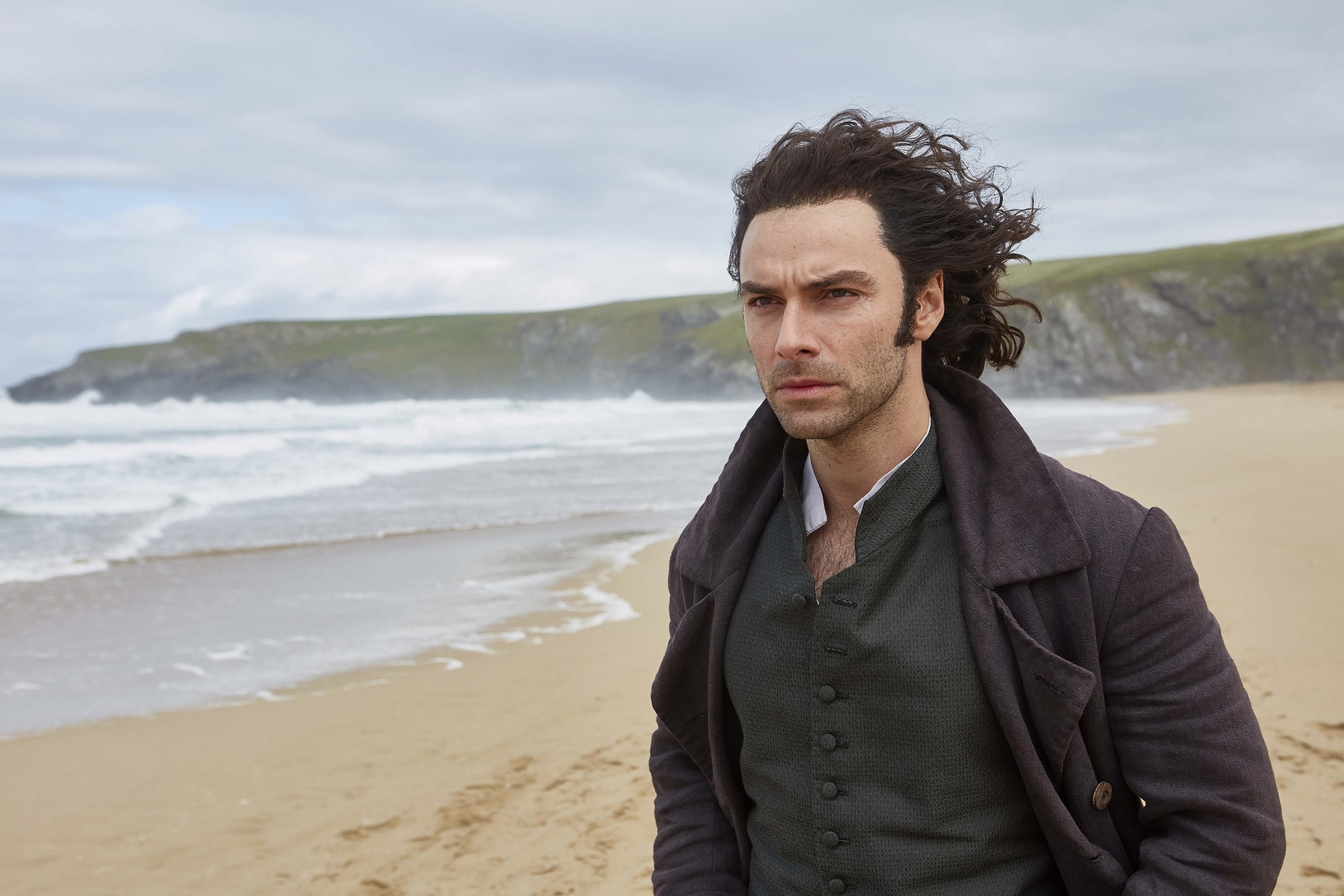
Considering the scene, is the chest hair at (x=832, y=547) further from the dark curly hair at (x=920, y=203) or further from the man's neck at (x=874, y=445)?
the dark curly hair at (x=920, y=203)

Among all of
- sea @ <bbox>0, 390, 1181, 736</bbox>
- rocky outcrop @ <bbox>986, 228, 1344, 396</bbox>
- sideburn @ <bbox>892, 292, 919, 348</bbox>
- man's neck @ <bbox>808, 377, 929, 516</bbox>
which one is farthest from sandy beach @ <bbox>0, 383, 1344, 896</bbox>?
rocky outcrop @ <bbox>986, 228, 1344, 396</bbox>

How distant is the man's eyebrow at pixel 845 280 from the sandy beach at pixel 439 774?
9.44 feet

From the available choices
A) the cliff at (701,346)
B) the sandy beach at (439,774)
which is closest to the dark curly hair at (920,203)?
the sandy beach at (439,774)

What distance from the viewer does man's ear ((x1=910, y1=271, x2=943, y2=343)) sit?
2012mm

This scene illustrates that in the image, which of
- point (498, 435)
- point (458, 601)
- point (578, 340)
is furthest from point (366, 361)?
point (458, 601)

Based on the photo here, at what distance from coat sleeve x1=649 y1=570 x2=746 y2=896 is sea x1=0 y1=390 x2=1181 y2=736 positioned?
484 centimetres

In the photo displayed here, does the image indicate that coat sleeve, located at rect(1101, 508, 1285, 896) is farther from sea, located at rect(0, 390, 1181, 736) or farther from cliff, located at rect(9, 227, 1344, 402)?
cliff, located at rect(9, 227, 1344, 402)

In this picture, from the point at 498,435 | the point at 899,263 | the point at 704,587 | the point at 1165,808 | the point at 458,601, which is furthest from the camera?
the point at 498,435

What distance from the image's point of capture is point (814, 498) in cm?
Result: 210

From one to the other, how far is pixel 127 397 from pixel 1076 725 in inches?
5525

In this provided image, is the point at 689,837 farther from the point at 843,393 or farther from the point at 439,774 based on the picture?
the point at 439,774

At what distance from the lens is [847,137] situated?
6.62 ft

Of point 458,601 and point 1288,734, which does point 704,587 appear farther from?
point 458,601

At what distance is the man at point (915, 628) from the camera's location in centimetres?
170
